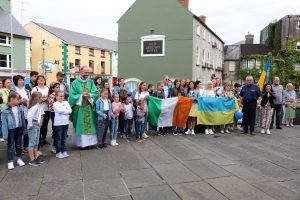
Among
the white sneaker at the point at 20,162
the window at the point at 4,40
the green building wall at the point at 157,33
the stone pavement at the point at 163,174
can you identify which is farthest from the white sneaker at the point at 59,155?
the window at the point at 4,40

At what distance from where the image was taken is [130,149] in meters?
7.41

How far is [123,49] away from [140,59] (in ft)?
6.63

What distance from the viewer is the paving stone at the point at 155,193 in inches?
176

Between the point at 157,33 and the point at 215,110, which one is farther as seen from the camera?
the point at 157,33

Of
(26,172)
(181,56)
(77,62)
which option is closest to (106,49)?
(77,62)

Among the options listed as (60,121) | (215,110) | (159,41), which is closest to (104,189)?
(60,121)

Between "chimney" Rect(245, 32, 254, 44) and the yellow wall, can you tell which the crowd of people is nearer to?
the yellow wall

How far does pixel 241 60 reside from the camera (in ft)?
147

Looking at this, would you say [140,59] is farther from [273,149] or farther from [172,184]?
[172,184]

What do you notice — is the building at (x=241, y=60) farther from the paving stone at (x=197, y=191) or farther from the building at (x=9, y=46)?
the paving stone at (x=197, y=191)

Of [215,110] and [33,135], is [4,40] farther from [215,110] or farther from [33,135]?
[33,135]

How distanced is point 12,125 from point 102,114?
2.21 m

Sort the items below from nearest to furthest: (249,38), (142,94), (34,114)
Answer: (34,114) < (142,94) < (249,38)

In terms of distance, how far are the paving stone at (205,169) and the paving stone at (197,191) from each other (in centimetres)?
49
